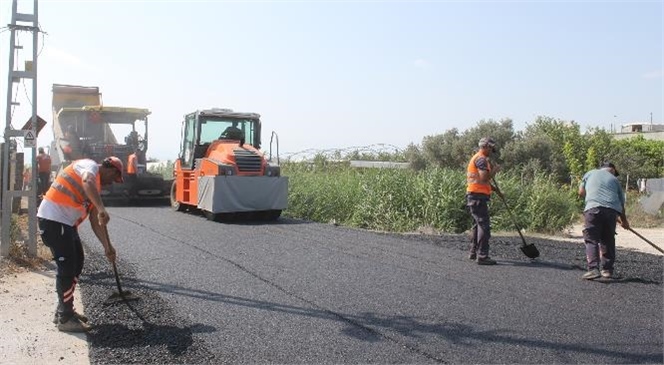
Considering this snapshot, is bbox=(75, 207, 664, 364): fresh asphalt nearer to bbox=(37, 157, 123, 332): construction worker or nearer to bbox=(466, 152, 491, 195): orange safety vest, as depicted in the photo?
bbox=(37, 157, 123, 332): construction worker

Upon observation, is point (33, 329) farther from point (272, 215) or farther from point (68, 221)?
point (272, 215)

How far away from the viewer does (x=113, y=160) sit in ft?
16.9

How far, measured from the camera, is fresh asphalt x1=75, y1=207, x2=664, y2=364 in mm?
4180

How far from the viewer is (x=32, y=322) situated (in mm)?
5016

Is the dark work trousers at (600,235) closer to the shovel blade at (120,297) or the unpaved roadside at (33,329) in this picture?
the shovel blade at (120,297)

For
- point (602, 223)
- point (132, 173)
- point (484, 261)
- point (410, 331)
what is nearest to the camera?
point (410, 331)

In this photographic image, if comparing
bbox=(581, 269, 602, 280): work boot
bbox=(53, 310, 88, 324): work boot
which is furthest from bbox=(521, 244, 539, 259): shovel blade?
bbox=(53, 310, 88, 324): work boot

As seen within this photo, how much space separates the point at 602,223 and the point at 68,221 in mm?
5371

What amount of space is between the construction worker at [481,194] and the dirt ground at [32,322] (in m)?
4.60

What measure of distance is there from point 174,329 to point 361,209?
29.0 ft

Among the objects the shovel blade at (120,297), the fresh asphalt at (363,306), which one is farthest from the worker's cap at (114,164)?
the fresh asphalt at (363,306)

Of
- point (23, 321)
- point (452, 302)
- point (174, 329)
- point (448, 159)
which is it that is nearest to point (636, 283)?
point (452, 302)

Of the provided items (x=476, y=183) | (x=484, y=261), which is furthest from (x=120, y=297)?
(x=476, y=183)

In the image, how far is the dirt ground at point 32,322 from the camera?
4.23 metres
